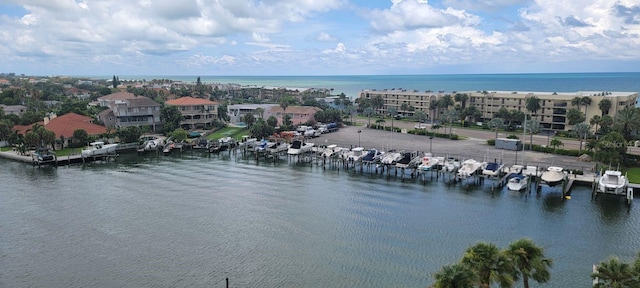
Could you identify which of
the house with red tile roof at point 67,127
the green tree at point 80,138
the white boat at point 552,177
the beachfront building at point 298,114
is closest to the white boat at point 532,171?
the white boat at point 552,177

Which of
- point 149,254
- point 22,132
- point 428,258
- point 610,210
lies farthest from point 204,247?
point 22,132

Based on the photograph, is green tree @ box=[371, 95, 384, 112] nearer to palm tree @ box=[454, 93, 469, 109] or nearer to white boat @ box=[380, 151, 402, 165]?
palm tree @ box=[454, 93, 469, 109]

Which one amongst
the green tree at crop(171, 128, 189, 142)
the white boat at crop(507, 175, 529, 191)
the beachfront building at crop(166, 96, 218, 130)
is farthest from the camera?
the beachfront building at crop(166, 96, 218, 130)

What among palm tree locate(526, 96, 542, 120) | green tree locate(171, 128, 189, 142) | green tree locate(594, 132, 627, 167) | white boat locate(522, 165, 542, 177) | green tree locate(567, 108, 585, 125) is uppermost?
palm tree locate(526, 96, 542, 120)

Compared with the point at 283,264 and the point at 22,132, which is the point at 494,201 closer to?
the point at 283,264

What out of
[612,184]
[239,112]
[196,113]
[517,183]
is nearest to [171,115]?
[196,113]

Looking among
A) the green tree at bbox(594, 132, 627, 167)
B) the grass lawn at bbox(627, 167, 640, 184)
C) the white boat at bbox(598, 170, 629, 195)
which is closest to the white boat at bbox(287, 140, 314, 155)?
the green tree at bbox(594, 132, 627, 167)

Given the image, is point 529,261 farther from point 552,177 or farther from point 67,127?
point 67,127
